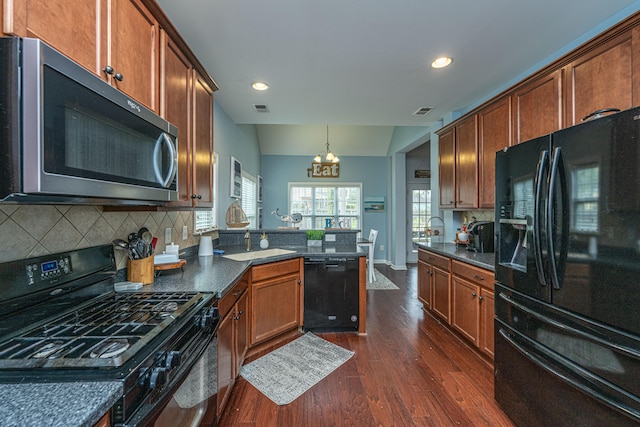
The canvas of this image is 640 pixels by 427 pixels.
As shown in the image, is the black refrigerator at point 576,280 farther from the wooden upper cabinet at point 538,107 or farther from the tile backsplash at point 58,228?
the tile backsplash at point 58,228

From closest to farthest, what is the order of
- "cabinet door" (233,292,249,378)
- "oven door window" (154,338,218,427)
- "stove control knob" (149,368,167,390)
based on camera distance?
"stove control knob" (149,368,167,390) → "oven door window" (154,338,218,427) → "cabinet door" (233,292,249,378)

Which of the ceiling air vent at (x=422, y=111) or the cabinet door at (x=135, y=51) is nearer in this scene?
the cabinet door at (x=135, y=51)

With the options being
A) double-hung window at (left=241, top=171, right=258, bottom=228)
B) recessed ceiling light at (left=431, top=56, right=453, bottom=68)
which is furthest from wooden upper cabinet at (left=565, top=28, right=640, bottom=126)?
double-hung window at (left=241, top=171, right=258, bottom=228)

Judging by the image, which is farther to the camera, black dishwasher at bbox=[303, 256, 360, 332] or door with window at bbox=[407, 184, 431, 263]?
door with window at bbox=[407, 184, 431, 263]

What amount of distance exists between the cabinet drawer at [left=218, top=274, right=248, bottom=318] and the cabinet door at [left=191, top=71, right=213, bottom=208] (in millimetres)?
651

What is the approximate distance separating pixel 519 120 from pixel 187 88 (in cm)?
268

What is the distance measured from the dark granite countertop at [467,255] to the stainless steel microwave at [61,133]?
95.7 inches

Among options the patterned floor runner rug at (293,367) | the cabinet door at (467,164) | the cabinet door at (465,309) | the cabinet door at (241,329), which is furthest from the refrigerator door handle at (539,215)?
the cabinet door at (241,329)

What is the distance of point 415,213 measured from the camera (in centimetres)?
675

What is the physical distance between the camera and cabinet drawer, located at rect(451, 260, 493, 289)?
2.15 meters

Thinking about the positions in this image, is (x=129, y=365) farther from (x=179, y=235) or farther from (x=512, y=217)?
(x=512, y=217)

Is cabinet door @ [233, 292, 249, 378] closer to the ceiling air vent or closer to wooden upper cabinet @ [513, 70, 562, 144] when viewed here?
wooden upper cabinet @ [513, 70, 562, 144]

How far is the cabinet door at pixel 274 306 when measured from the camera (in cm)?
233

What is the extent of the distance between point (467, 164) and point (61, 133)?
3.28 m
